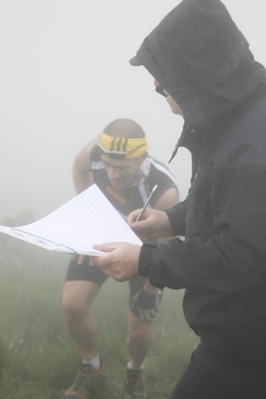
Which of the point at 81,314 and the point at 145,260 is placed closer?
the point at 145,260

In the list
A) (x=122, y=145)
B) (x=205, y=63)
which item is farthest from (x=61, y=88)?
(x=205, y=63)

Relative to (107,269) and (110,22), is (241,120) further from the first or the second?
(110,22)

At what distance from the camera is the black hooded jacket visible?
1.29 meters

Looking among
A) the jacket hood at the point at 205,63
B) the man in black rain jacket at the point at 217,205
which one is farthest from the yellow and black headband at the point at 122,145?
the jacket hood at the point at 205,63

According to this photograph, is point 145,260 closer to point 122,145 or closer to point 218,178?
point 218,178

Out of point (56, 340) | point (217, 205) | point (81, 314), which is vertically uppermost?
point (217, 205)

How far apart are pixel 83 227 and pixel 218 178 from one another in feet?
1.90

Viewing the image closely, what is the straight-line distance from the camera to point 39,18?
366 centimetres

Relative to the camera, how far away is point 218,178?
134 centimetres

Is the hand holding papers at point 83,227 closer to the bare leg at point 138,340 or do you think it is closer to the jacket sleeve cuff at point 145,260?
the jacket sleeve cuff at point 145,260

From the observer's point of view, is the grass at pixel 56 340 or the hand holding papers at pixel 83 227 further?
the grass at pixel 56 340

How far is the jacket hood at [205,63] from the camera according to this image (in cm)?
139

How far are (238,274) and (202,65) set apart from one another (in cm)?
59

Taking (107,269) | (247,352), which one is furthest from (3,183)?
(247,352)
